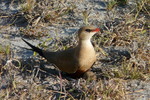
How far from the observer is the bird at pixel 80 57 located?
3916mm

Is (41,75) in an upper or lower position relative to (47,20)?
lower

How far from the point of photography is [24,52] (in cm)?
463

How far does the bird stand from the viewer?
3.92 metres

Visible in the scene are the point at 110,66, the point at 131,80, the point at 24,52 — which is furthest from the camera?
the point at 24,52

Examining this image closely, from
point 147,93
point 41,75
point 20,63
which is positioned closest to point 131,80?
point 147,93

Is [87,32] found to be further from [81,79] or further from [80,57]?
[81,79]

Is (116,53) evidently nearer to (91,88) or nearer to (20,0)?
(91,88)

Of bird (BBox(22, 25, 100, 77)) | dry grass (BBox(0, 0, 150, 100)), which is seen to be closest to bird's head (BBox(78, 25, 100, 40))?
bird (BBox(22, 25, 100, 77))

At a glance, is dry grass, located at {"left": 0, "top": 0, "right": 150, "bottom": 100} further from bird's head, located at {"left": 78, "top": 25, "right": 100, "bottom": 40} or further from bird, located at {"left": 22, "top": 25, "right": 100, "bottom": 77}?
bird's head, located at {"left": 78, "top": 25, "right": 100, "bottom": 40}

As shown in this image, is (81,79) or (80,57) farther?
(80,57)

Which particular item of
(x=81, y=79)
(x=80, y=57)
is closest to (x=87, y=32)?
(x=80, y=57)

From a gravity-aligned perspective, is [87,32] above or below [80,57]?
above

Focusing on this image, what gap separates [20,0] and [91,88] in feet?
7.92

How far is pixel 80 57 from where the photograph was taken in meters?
3.93
